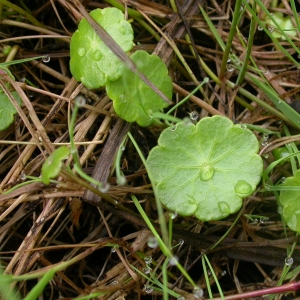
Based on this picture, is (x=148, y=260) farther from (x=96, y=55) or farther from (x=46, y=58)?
(x=46, y=58)

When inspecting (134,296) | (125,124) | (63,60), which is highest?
(63,60)

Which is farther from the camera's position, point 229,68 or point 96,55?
point 229,68

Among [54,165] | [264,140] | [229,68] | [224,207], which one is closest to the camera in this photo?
[54,165]

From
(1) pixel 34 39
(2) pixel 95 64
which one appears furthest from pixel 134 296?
(1) pixel 34 39

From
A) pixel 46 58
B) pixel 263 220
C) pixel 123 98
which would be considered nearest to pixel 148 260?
pixel 263 220

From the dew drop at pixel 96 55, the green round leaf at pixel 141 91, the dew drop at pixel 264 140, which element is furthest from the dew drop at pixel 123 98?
the dew drop at pixel 264 140

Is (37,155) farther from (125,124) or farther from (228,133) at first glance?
(228,133)

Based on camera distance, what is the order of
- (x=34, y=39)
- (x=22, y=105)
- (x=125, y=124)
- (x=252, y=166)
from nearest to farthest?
(x=252, y=166)
(x=125, y=124)
(x=22, y=105)
(x=34, y=39)
